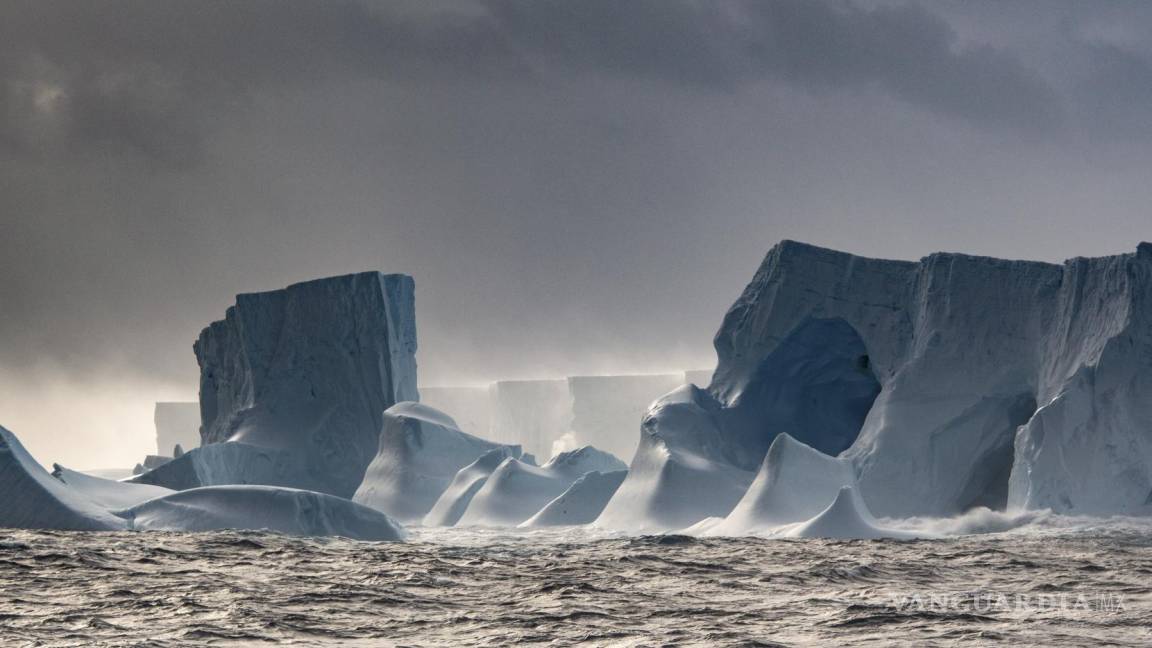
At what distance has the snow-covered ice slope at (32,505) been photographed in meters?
17.0

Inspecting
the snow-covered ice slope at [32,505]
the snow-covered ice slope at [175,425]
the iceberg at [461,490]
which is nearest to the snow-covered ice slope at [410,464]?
the iceberg at [461,490]

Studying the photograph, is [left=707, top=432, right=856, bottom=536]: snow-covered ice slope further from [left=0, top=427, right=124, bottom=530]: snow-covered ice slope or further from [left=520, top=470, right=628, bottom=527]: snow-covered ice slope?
[left=0, top=427, right=124, bottom=530]: snow-covered ice slope

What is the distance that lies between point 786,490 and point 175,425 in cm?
4661

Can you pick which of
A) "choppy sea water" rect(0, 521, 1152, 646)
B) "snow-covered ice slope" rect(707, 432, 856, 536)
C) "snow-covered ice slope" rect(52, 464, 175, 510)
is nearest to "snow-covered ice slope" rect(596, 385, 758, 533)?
"snow-covered ice slope" rect(707, 432, 856, 536)

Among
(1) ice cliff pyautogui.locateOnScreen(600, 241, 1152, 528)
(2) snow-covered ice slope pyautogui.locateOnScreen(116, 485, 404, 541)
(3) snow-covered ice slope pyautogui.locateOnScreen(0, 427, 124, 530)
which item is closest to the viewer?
(3) snow-covered ice slope pyautogui.locateOnScreen(0, 427, 124, 530)

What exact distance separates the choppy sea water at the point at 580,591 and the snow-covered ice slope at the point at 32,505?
3.26ft

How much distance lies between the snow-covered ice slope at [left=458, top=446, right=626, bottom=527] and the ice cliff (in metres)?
2.97

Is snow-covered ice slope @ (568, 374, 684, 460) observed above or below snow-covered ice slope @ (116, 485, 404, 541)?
above

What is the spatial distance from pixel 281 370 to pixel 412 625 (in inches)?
863

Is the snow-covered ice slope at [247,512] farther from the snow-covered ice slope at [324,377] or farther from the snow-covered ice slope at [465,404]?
the snow-covered ice slope at [465,404]

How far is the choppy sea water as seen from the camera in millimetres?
8242

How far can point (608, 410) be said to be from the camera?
50.0 meters

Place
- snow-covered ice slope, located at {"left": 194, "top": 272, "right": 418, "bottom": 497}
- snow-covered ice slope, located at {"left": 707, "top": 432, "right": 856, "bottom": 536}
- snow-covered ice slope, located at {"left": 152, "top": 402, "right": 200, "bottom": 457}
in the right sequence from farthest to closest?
snow-covered ice slope, located at {"left": 152, "top": 402, "right": 200, "bottom": 457} → snow-covered ice slope, located at {"left": 194, "top": 272, "right": 418, "bottom": 497} → snow-covered ice slope, located at {"left": 707, "top": 432, "right": 856, "bottom": 536}

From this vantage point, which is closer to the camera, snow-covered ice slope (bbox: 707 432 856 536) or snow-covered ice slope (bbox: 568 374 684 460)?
snow-covered ice slope (bbox: 707 432 856 536)
